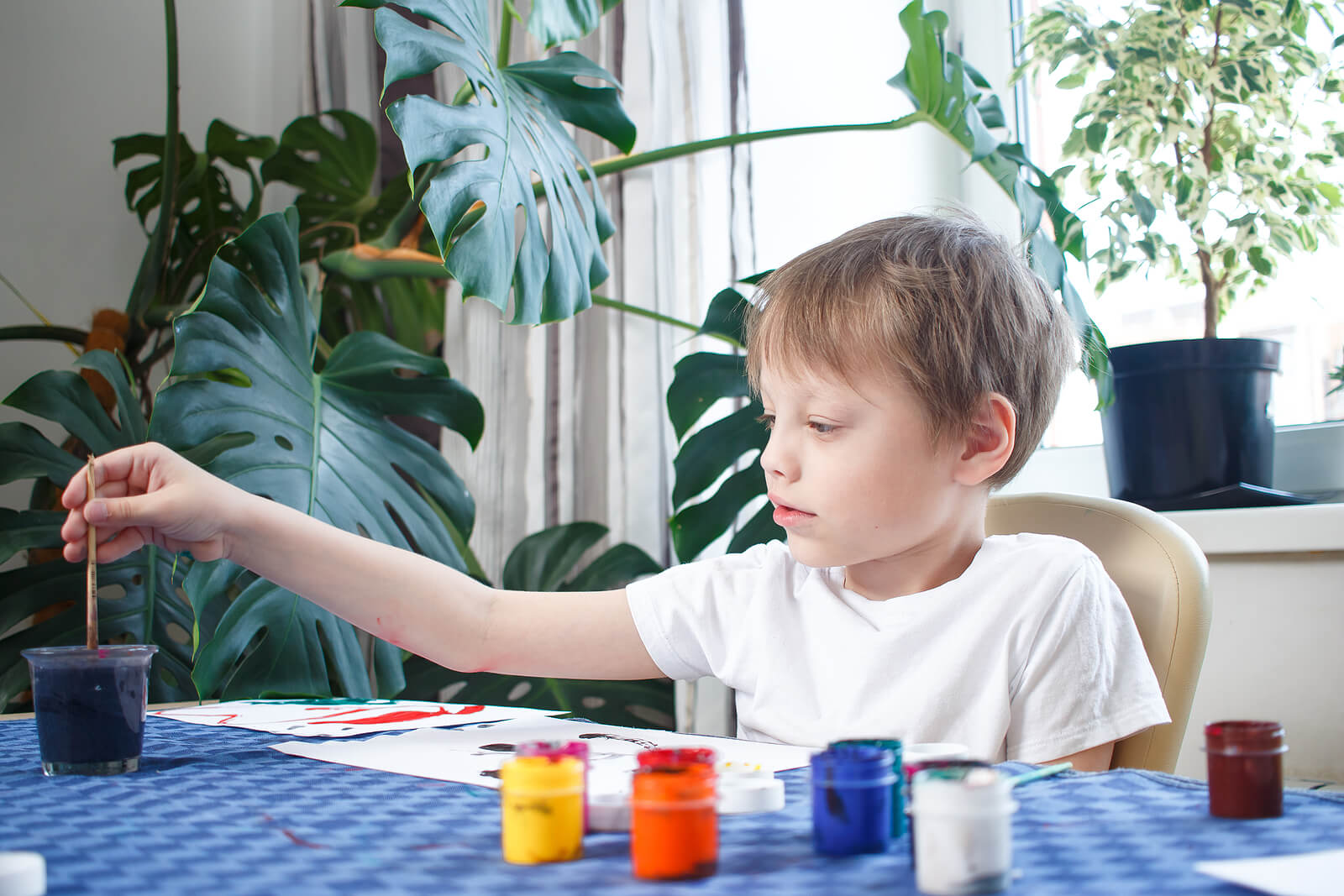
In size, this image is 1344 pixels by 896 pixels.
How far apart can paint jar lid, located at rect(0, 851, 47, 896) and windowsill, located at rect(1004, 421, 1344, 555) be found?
1193mm

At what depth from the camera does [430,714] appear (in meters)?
0.91

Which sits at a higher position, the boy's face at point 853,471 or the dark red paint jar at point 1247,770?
the boy's face at point 853,471

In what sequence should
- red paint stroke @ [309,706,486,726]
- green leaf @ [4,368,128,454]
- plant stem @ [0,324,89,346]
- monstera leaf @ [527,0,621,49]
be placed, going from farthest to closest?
1. plant stem @ [0,324,89,346]
2. green leaf @ [4,368,128,454]
3. monstera leaf @ [527,0,621,49]
4. red paint stroke @ [309,706,486,726]

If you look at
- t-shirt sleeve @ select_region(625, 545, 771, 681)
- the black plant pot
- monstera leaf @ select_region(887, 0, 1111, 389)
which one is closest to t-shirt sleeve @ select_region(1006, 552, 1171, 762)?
t-shirt sleeve @ select_region(625, 545, 771, 681)

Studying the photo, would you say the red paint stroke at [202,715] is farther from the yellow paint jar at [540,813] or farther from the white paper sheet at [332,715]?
the yellow paint jar at [540,813]

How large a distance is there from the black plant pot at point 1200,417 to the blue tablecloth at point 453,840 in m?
0.82

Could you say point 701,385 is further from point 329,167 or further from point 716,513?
point 329,167

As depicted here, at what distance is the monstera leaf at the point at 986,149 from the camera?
1197mm

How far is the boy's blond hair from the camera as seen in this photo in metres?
0.84

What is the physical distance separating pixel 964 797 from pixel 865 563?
0.55 meters

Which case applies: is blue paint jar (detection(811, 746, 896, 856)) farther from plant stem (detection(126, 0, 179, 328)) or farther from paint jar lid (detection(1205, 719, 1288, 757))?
plant stem (detection(126, 0, 179, 328))

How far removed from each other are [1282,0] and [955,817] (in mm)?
1373

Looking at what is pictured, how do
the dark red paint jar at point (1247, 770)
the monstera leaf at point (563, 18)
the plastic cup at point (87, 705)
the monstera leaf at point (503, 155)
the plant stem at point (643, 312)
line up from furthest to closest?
the plant stem at point (643, 312) < the monstera leaf at point (563, 18) < the monstera leaf at point (503, 155) < the plastic cup at point (87, 705) < the dark red paint jar at point (1247, 770)

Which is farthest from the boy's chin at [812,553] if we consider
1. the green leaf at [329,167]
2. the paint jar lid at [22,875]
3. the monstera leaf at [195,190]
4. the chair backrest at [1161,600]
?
the monstera leaf at [195,190]
